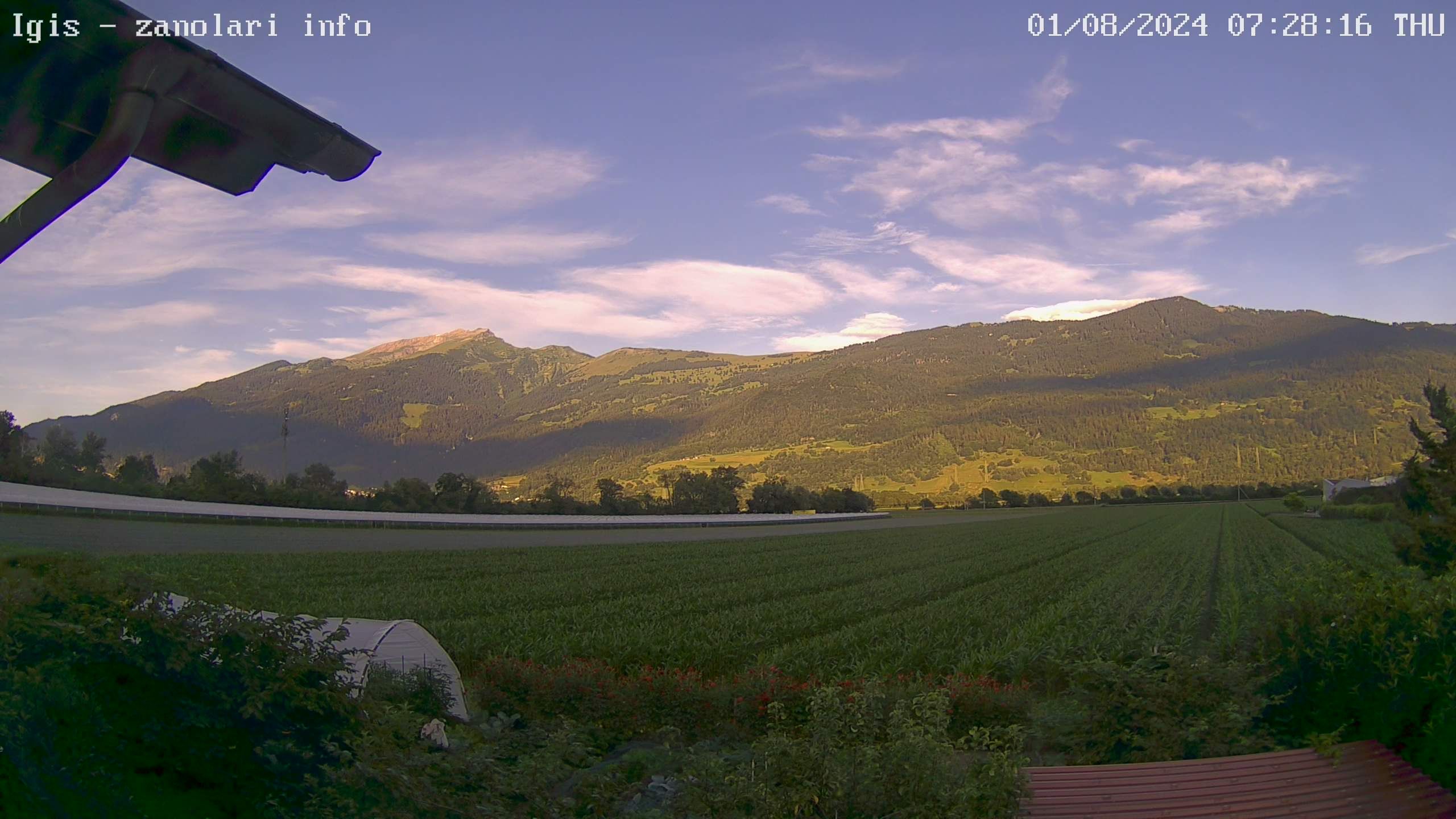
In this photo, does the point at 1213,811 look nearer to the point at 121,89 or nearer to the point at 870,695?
the point at 870,695

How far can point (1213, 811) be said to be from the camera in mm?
4051

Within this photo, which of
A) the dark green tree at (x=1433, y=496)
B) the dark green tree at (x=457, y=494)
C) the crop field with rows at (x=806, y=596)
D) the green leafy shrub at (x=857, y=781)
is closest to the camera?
the green leafy shrub at (x=857, y=781)

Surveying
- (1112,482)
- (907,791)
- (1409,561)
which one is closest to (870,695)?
(907,791)

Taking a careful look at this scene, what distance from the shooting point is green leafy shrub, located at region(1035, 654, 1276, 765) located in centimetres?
546

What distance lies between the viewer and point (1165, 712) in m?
5.83

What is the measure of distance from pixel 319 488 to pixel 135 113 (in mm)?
67618

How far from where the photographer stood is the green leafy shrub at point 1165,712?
→ 5.46 metres

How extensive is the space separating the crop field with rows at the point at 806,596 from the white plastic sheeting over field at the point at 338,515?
1358 cm

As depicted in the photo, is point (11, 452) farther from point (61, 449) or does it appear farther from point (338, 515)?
point (61, 449)

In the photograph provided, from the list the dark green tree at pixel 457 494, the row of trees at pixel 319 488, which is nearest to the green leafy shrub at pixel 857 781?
the row of trees at pixel 319 488

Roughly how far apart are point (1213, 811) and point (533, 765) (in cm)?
315

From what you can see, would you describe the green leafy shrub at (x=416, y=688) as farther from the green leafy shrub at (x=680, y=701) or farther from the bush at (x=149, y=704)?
the bush at (x=149, y=704)

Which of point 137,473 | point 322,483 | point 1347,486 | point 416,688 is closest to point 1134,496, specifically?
point 1347,486

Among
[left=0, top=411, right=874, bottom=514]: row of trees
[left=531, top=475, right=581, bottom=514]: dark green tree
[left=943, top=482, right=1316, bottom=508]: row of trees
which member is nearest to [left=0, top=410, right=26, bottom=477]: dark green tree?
[left=0, top=411, right=874, bottom=514]: row of trees
